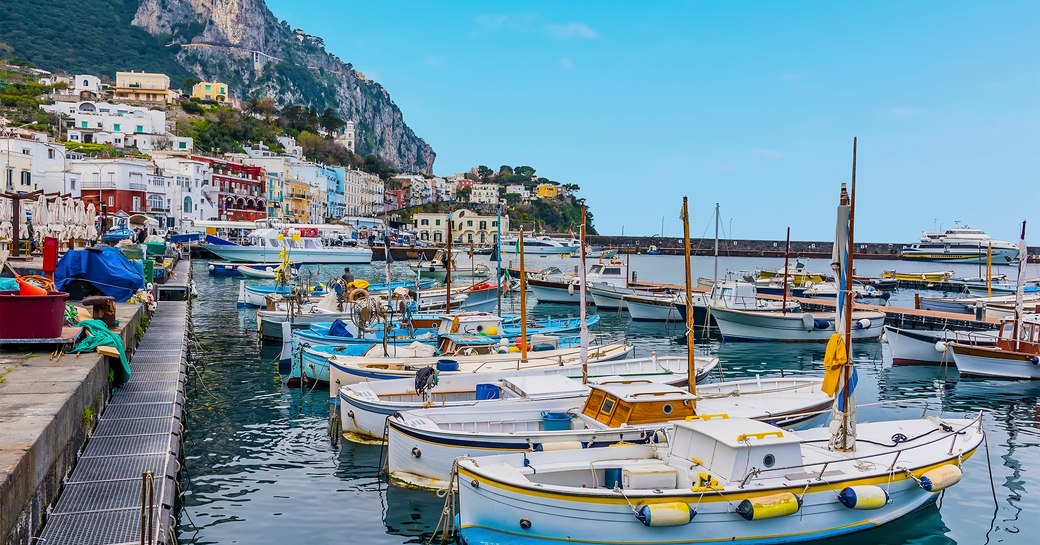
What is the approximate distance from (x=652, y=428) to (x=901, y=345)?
23684 mm

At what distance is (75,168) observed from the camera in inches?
3501

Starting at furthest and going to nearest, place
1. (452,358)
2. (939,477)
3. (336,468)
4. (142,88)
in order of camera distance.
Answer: (142,88)
(452,358)
(336,468)
(939,477)

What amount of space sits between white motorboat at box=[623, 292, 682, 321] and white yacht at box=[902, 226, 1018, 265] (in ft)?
377

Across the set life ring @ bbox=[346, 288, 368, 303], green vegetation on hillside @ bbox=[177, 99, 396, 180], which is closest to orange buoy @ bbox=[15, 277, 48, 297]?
life ring @ bbox=[346, 288, 368, 303]

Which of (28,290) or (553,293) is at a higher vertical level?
(28,290)

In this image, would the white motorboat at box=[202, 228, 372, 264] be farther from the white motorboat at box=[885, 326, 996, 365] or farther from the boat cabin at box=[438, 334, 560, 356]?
the white motorboat at box=[885, 326, 996, 365]

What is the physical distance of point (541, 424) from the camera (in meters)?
16.7

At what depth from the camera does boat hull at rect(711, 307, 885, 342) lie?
40.4 metres

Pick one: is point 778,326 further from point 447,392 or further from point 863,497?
point 863,497

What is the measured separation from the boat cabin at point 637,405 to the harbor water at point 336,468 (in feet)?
11.7

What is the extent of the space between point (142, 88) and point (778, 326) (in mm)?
154934

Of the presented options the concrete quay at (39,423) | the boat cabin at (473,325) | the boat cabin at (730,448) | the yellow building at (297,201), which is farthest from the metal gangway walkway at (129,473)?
the yellow building at (297,201)

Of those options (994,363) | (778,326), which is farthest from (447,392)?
(778,326)

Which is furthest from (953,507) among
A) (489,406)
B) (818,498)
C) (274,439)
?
(274,439)
